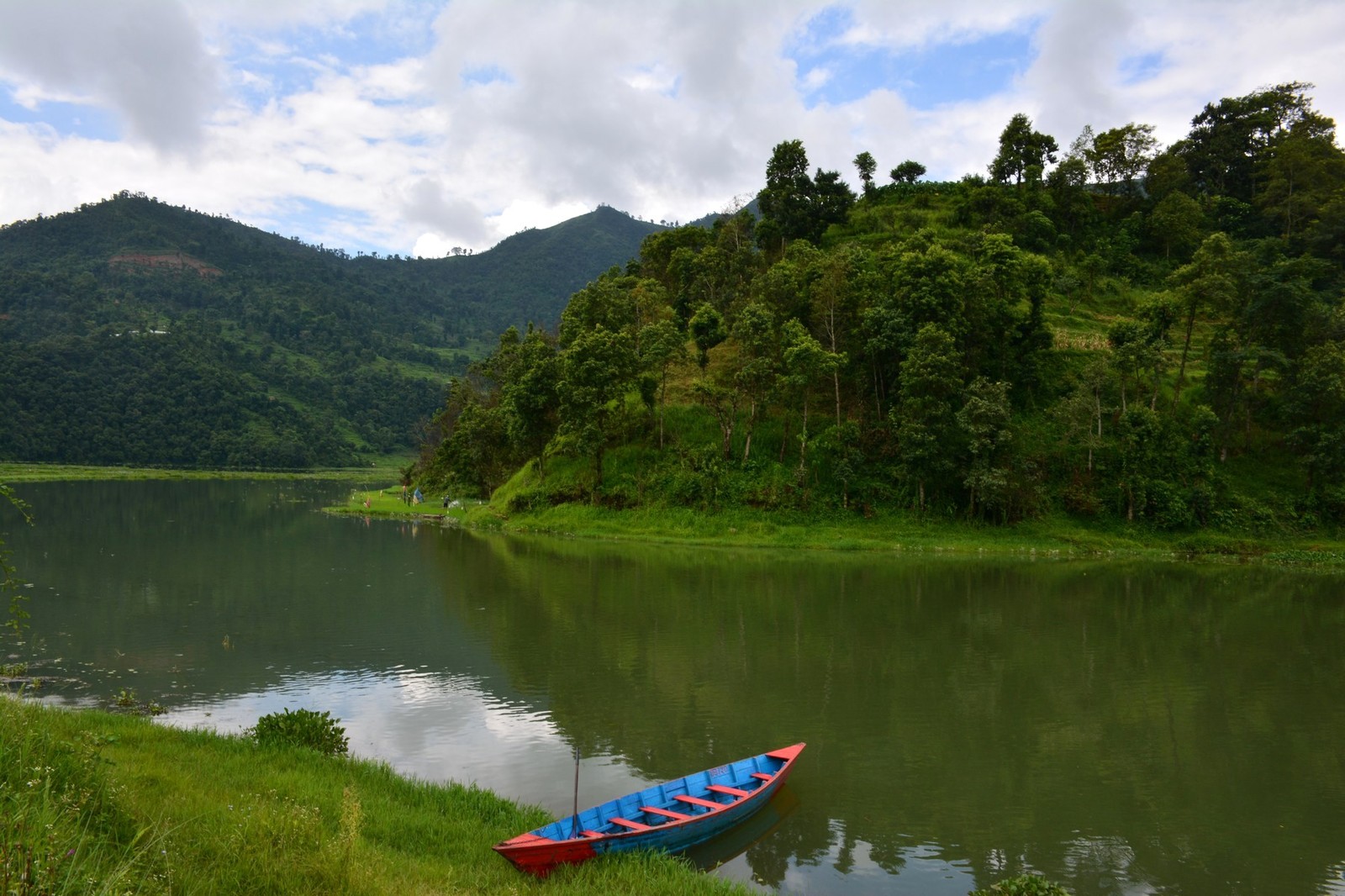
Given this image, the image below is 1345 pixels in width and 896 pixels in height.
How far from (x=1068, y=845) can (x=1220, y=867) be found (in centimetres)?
201

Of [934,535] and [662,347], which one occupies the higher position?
[662,347]

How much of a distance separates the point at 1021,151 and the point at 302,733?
274 ft

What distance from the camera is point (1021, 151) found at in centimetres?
7856

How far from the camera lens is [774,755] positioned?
45.6 ft

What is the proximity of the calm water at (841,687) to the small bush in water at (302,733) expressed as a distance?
137 cm

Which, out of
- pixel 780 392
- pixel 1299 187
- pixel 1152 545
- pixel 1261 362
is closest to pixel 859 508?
pixel 780 392

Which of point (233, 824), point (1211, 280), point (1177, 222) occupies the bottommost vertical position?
point (233, 824)

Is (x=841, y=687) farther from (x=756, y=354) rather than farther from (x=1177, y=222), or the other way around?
(x=1177, y=222)

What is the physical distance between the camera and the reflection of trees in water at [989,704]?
12516 mm

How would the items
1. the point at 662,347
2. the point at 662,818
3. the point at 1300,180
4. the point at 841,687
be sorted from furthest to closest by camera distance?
the point at 1300,180, the point at 662,347, the point at 841,687, the point at 662,818

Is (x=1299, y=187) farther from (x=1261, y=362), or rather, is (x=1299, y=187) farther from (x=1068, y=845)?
(x=1068, y=845)

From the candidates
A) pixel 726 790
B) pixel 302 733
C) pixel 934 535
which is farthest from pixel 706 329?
pixel 726 790

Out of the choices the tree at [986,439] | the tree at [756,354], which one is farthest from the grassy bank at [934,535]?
the tree at [756,354]

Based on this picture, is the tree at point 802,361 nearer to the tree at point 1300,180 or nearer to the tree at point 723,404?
the tree at point 723,404
